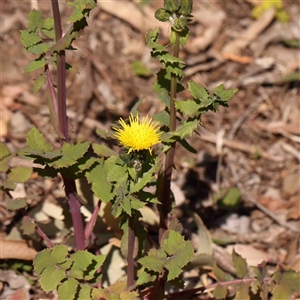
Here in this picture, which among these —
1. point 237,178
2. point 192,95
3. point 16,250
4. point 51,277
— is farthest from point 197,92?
point 237,178

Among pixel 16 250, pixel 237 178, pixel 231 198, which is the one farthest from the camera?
pixel 237 178

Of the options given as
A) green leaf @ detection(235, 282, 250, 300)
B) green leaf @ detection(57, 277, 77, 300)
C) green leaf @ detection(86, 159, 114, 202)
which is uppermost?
green leaf @ detection(86, 159, 114, 202)

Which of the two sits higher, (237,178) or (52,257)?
(237,178)

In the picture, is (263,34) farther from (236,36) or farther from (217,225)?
(217,225)

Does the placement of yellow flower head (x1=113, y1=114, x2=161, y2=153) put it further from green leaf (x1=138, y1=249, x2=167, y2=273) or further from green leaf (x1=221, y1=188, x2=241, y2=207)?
green leaf (x1=221, y1=188, x2=241, y2=207)

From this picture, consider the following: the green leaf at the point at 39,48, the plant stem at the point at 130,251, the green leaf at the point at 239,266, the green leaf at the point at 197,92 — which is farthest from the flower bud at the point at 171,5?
the green leaf at the point at 239,266

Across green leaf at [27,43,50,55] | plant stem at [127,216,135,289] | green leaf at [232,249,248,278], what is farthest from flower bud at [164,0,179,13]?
green leaf at [232,249,248,278]

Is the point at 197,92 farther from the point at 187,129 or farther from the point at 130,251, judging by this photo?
the point at 130,251
